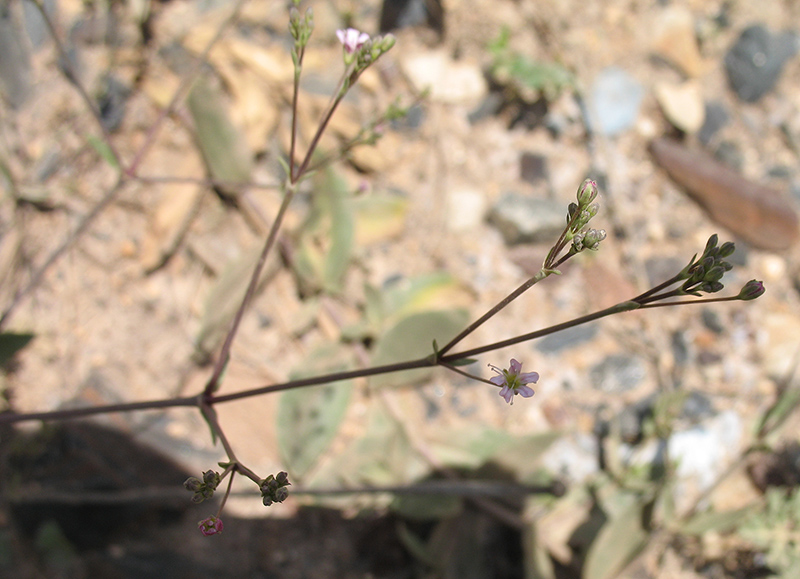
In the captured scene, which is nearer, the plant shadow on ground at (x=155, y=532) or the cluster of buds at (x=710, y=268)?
the cluster of buds at (x=710, y=268)

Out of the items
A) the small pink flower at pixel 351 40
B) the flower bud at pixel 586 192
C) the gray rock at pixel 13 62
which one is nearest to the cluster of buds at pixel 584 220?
the flower bud at pixel 586 192

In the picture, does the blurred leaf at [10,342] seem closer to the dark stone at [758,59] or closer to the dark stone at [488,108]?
the dark stone at [488,108]

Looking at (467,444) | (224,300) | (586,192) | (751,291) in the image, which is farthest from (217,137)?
(751,291)

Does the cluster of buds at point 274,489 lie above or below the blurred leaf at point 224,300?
below

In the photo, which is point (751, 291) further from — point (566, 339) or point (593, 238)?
point (566, 339)

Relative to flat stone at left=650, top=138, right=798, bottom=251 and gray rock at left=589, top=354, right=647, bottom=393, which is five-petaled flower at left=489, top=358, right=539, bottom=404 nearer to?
gray rock at left=589, top=354, right=647, bottom=393
